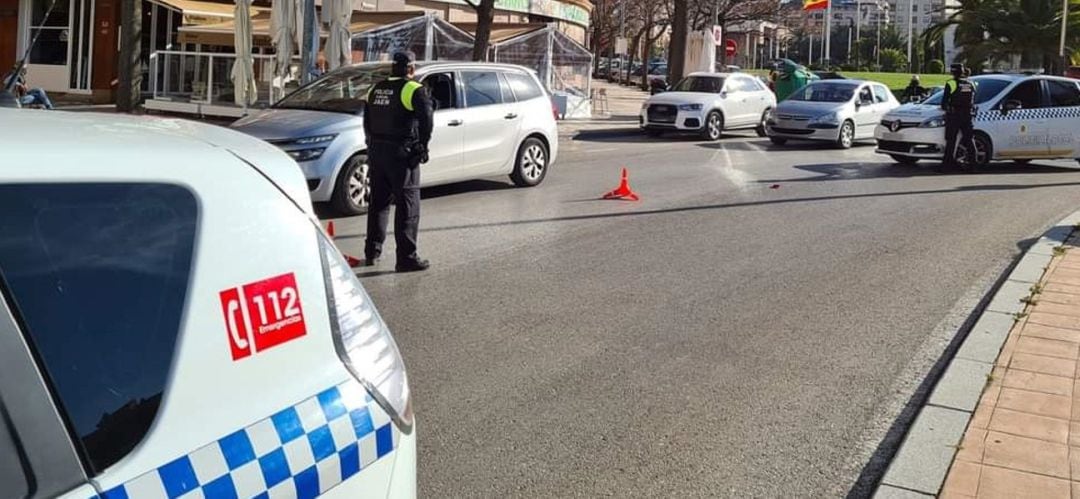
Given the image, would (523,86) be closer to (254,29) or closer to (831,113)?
(831,113)

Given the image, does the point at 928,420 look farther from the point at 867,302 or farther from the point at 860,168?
the point at 860,168

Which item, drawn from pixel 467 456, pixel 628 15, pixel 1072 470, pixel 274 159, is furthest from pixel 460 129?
pixel 628 15

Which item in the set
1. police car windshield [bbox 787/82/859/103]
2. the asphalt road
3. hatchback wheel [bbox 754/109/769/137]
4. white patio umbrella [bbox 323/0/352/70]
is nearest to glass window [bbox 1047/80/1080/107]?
the asphalt road

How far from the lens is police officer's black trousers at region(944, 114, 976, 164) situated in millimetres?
16312

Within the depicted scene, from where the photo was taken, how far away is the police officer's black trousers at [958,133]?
16312 millimetres

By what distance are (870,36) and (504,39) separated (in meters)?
114

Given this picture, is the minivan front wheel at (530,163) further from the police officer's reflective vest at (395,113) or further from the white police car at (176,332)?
the white police car at (176,332)

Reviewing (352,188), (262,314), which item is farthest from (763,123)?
(262,314)

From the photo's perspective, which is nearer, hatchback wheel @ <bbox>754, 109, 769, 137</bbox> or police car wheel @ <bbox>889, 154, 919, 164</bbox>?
police car wheel @ <bbox>889, 154, 919, 164</bbox>

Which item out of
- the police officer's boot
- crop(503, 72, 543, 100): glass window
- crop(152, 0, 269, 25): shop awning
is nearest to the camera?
the police officer's boot

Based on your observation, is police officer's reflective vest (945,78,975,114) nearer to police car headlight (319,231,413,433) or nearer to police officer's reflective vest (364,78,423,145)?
police officer's reflective vest (364,78,423,145)

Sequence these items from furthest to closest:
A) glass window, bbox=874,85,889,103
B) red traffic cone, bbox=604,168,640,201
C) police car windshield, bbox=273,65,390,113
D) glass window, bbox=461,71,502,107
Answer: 1. glass window, bbox=874,85,889,103
2. red traffic cone, bbox=604,168,640,201
3. glass window, bbox=461,71,502,107
4. police car windshield, bbox=273,65,390,113

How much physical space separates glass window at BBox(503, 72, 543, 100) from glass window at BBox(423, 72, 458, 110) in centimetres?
112

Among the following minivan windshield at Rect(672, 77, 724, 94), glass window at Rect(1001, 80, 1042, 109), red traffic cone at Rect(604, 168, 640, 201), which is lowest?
red traffic cone at Rect(604, 168, 640, 201)
